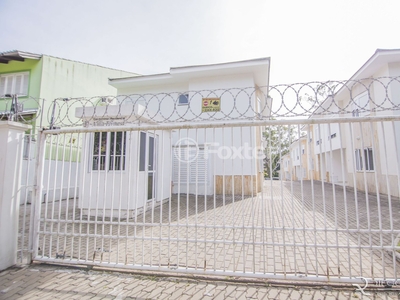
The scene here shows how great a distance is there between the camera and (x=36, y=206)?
10.1 feet

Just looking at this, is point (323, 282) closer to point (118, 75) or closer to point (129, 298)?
point (129, 298)

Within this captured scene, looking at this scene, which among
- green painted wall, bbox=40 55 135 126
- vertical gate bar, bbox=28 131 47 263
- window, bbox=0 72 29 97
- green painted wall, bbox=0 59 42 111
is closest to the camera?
vertical gate bar, bbox=28 131 47 263

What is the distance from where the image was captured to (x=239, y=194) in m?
10.2

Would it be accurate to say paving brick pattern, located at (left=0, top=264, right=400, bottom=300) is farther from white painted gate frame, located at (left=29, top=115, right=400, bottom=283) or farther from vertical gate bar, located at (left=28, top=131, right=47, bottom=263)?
vertical gate bar, located at (left=28, top=131, right=47, bottom=263)

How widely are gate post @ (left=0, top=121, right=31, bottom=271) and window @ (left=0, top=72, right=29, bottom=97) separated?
10682 millimetres

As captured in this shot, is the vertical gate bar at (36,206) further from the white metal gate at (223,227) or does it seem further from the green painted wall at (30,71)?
the green painted wall at (30,71)

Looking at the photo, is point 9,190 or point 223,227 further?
point 9,190

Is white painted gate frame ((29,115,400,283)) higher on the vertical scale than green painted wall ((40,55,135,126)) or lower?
lower

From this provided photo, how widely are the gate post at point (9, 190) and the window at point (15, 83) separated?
10682 mm

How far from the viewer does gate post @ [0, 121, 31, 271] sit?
2895mm

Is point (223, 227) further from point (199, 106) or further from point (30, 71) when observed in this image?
point (30, 71)

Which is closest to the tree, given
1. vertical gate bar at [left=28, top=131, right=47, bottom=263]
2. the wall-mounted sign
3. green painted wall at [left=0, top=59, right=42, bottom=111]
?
vertical gate bar at [left=28, top=131, right=47, bottom=263]

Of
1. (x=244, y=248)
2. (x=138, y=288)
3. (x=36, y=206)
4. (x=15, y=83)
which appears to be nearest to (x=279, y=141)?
(x=244, y=248)

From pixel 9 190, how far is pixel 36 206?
→ 40 cm
